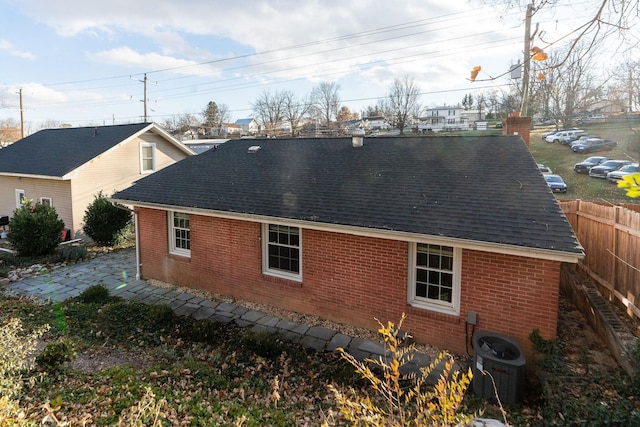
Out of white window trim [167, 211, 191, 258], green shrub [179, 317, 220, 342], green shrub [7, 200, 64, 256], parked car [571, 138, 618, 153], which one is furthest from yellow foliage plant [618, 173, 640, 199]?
parked car [571, 138, 618, 153]

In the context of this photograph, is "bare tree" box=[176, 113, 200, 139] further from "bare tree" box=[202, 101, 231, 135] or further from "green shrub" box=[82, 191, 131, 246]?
"green shrub" box=[82, 191, 131, 246]

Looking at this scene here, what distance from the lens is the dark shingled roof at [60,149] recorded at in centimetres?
1788

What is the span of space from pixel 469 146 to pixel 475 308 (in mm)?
4995

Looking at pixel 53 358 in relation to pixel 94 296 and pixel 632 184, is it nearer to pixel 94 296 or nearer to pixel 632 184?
pixel 94 296

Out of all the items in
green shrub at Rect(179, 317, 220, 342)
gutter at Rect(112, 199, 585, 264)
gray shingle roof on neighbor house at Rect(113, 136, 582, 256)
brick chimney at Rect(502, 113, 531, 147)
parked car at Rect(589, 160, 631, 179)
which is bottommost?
green shrub at Rect(179, 317, 220, 342)

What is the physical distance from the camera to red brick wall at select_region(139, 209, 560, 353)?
6.41m

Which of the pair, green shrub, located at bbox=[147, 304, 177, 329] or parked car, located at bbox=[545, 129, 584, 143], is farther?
parked car, located at bbox=[545, 129, 584, 143]

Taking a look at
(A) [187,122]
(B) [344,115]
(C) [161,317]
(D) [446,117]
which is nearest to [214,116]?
(A) [187,122]

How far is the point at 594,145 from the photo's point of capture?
1432 inches

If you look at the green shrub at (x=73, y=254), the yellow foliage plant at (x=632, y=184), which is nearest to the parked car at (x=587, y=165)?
the yellow foliage plant at (x=632, y=184)

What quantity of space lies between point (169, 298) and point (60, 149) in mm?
15334

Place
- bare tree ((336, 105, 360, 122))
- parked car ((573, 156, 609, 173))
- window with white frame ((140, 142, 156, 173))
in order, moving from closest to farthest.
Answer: window with white frame ((140, 142, 156, 173))
parked car ((573, 156, 609, 173))
bare tree ((336, 105, 360, 122))

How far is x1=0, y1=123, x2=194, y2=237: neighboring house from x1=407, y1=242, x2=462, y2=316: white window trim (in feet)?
52.0

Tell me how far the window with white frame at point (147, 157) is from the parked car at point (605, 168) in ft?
101
